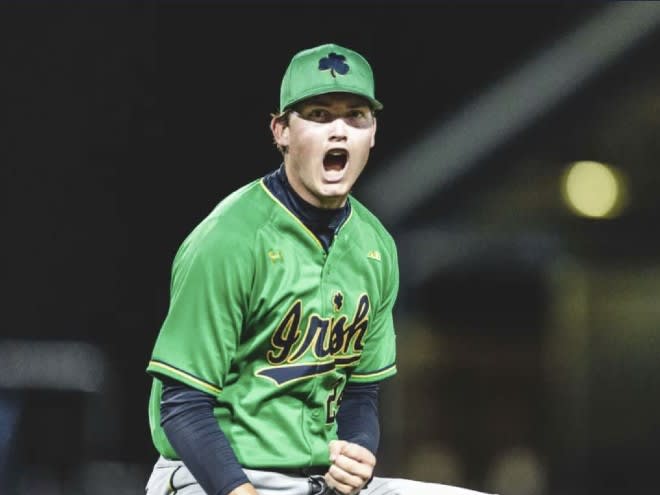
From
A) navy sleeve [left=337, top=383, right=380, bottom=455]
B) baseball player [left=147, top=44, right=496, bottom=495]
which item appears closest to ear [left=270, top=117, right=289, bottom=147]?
baseball player [left=147, top=44, right=496, bottom=495]

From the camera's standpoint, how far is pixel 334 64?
2854 millimetres

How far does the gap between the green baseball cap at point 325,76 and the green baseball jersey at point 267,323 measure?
24cm

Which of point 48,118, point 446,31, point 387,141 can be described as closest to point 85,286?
point 48,118

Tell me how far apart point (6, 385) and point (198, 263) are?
Answer: 4.33 m

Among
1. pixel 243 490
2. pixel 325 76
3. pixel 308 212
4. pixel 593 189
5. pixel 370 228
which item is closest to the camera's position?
pixel 243 490

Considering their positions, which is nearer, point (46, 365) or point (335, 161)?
point (335, 161)

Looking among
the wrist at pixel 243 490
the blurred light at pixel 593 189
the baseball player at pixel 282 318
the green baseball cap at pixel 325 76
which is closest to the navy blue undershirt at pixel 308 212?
the baseball player at pixel 282 318

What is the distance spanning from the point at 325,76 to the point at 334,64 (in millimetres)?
35

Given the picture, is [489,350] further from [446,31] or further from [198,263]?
[198,263]

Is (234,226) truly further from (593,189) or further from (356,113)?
(593,189)

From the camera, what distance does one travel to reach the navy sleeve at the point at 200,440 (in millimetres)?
2732

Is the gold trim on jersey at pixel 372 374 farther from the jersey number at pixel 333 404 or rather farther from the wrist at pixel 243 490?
the wrist at pixel 243 490

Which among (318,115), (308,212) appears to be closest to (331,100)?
(318,115)

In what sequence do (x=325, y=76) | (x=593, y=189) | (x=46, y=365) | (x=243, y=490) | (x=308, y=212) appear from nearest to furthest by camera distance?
(x=243, y=490)
(x=325, y=76)
(x=308, y=212)
(x=593, y=189)
(x=46, y=365)
